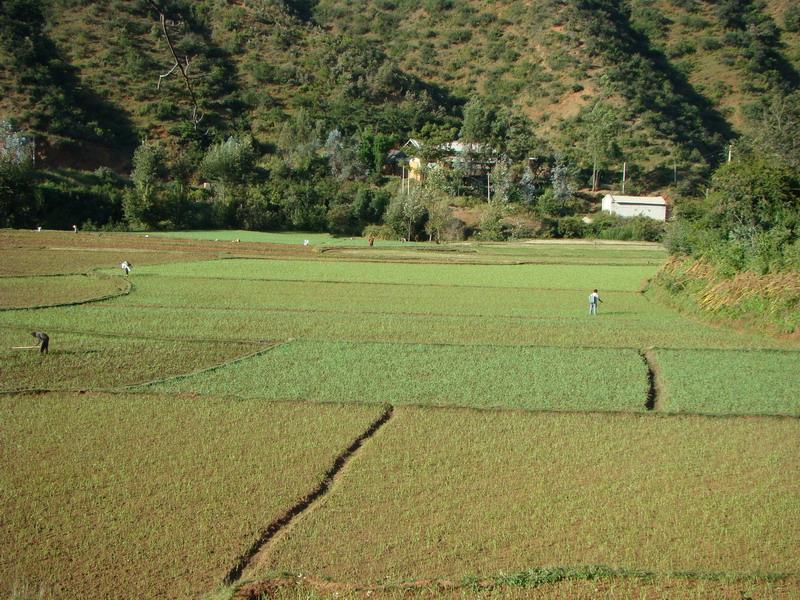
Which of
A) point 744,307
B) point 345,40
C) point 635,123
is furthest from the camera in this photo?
point 345,40

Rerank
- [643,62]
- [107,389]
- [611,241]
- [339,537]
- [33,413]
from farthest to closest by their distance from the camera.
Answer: [643,62] < [611,241] < [107,389] < [33,413] < [339,537]

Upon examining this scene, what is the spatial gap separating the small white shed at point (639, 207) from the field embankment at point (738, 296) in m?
45.5

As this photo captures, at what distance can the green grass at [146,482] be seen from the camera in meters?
9.41

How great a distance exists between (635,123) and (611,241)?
3680 cm

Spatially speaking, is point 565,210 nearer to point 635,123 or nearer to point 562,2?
point 635,123

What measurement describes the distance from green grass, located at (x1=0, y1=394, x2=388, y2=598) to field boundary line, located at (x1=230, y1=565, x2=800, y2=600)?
0.72 m

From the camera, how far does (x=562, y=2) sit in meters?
124

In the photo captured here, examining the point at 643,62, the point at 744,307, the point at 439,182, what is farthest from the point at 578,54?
the point at 744,307

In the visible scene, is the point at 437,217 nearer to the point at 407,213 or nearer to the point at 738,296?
the point at 407,213

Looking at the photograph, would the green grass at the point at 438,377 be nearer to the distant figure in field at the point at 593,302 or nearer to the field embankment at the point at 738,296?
the distant figure in field at the point at 593,302

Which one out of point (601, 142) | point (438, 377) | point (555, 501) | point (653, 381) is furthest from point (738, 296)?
point (601, 142)

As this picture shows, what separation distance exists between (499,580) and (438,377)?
10.4 meters

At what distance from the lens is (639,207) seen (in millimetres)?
78562

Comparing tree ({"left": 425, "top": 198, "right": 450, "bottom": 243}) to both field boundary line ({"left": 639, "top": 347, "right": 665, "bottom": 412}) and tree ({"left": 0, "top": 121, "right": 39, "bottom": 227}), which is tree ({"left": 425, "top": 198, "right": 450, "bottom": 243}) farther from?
field boundary line ({"left": 639, "top": 347, "right": 665, "bottom": 412})
